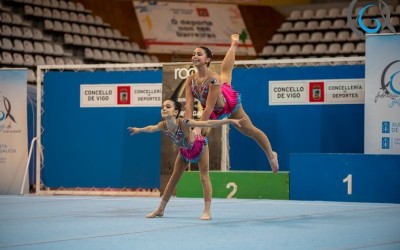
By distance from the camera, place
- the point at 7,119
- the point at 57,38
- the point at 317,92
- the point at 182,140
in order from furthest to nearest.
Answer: the point at 57,38, the point at 7,119, the point at 317,92, the point at 182,140

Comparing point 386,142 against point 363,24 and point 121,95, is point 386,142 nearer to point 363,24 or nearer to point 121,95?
point 363,24

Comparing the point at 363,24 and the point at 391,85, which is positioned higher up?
the point at 363,24

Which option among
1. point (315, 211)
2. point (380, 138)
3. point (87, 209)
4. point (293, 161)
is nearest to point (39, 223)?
point (87, 209)

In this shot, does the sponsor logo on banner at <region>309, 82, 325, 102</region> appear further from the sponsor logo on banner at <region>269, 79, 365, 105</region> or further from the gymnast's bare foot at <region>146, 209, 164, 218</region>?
the gymnast's bare foot at <region>146, 209, 164, 218</region>

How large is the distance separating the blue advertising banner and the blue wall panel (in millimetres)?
742

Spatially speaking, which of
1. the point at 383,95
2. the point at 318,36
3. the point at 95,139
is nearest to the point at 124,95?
the point at 95,139

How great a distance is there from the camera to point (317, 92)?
10.8 metres

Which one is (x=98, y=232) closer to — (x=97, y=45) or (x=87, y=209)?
(x=87, y=209)

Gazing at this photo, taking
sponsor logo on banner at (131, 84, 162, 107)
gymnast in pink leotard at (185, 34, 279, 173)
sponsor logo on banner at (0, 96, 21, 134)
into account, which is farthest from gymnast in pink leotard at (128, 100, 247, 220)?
sponsor logo on banner at (0, 96, 21, 134)

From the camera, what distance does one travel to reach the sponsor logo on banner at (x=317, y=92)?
426 inches

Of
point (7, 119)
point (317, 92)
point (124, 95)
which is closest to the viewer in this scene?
point (317, 92)

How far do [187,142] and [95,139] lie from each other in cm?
517

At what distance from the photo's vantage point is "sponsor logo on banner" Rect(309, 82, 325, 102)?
426 inches

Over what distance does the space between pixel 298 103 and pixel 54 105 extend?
409 cm
